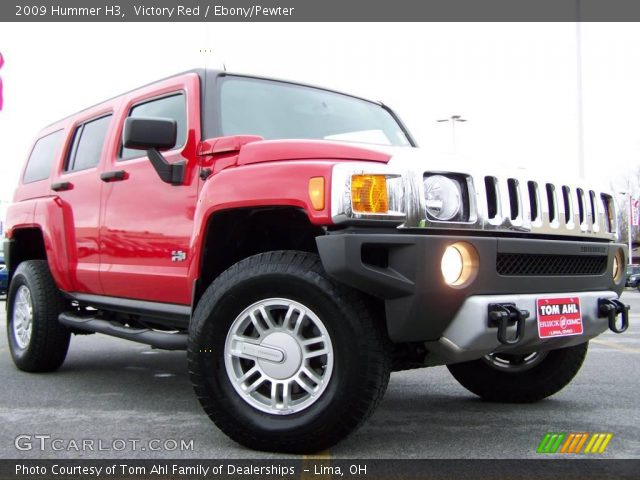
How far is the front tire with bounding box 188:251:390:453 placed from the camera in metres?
2.91

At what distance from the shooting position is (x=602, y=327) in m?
3.55

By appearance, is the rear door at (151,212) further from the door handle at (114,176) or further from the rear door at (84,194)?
the rear door at (84,194)

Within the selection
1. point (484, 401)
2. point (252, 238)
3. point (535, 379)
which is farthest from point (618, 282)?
point (252, 238)

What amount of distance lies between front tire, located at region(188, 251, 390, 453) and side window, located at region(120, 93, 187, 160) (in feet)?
3.83

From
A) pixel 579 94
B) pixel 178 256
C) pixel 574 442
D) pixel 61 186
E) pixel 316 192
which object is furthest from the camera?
pixel 579 94

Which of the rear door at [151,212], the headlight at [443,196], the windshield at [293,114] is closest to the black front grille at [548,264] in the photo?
the headlight at [443,196]

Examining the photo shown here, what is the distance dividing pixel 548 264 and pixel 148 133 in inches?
84.2

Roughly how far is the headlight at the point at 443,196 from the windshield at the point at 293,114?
1.23m

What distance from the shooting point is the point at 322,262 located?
2.95 meters

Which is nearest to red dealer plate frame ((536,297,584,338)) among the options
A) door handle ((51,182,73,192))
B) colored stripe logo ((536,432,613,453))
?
colored stripe logo ((536,432,613,453))

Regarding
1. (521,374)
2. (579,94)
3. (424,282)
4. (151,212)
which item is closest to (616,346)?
(521,374)

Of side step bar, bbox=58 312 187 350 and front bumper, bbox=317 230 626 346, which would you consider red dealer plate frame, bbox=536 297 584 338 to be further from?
side step bar, bbox=58 312 187 350

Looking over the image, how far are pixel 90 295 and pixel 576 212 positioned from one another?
3205 millimetres

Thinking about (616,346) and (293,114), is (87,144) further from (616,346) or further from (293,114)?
(616,346)
